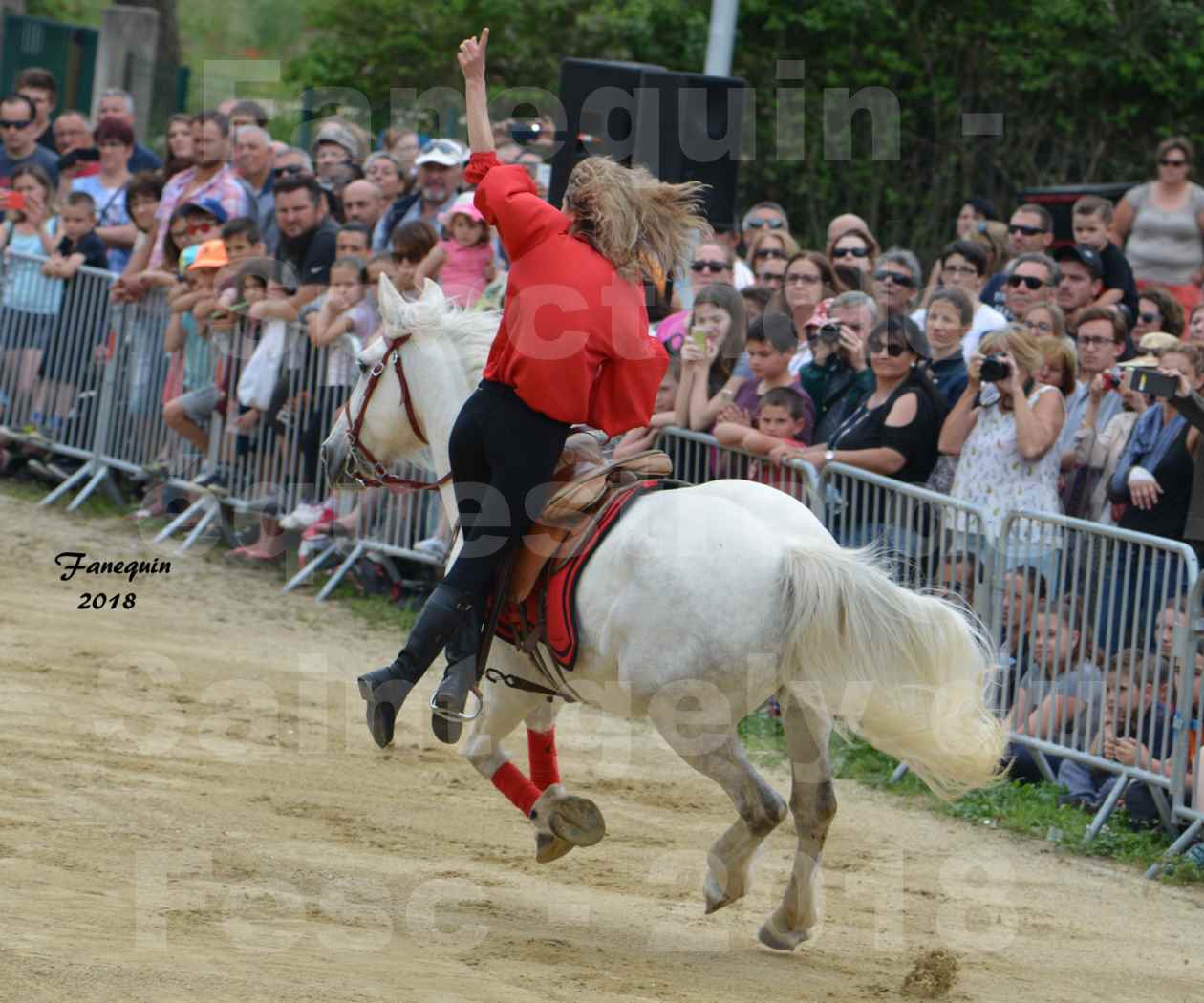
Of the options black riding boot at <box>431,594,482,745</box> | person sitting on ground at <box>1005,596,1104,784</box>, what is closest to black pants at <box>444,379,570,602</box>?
black riding boot at <box>431,594,482,745</box>

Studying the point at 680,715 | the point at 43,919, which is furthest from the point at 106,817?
the point at 680,715

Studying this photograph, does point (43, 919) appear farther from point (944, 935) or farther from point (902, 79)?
point (902, 79)

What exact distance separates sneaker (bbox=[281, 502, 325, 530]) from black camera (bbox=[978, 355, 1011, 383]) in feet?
15.7

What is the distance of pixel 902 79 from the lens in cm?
1956

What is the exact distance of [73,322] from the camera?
13.5 metres

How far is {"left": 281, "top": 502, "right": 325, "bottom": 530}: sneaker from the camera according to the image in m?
12.1

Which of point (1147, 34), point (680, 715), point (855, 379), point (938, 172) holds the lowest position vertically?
point (680, 715)

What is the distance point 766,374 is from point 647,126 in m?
2.22

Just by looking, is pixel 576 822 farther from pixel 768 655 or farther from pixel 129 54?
pixel 129 54

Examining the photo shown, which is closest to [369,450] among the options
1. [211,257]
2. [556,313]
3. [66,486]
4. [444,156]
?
[556,313]

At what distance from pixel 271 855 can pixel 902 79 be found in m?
14.4

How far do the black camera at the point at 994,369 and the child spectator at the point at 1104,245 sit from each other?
8.97 feet

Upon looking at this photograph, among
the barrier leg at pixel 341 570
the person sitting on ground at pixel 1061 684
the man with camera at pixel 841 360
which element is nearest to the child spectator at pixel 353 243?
the barrier leg at pixel 341 570

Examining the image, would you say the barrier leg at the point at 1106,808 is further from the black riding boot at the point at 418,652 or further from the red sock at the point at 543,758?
the black riding boot at the point at 418,652
